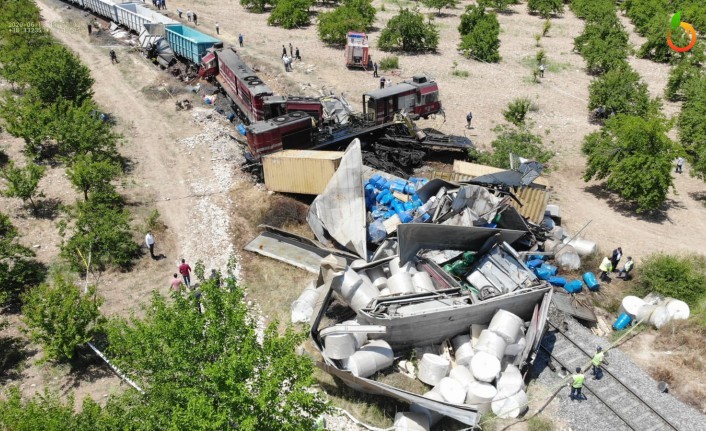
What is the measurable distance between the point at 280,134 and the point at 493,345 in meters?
13.1

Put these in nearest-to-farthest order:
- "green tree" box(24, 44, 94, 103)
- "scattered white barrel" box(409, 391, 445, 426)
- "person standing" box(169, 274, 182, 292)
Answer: "scattered white barrel" box(409, 391, 445, 426)
"person standing" box(169, 274, 182, 292)
"green tree" box(24, 44, 94, 103)

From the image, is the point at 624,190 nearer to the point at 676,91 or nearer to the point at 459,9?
the point at 676,91

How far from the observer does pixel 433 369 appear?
1403 centimetres

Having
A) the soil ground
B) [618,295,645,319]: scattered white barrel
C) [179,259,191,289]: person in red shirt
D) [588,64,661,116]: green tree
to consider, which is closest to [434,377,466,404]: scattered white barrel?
the soil ground

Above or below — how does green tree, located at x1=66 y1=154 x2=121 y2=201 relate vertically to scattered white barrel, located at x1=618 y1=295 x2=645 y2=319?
above

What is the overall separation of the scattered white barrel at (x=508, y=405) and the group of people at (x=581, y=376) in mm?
1513

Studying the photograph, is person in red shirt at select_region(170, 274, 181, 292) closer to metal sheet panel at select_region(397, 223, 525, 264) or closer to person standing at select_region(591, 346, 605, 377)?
metal sheet panel at select_region(397, 223, 525, 264)

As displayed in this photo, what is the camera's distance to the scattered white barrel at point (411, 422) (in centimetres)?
1276

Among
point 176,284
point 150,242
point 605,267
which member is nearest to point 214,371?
point 176,284

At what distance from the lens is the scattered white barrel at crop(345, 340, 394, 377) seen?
13.8m

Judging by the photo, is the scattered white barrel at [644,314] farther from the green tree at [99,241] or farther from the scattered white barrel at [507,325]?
the green tree at [99,241]

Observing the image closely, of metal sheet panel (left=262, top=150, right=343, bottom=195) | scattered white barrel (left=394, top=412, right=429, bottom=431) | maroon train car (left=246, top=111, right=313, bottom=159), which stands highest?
maroon train car (left=246, top=111, right=313, bottom=159)

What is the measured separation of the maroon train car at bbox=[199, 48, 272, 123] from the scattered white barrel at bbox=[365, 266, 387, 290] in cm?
1146

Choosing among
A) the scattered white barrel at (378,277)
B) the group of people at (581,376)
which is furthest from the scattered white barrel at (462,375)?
the scattered white barrel at (378,277)
